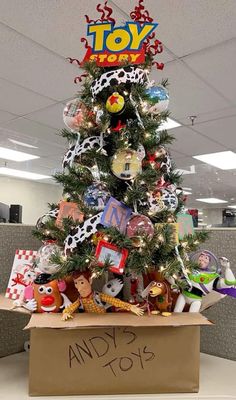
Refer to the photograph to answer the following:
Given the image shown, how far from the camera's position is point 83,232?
2.90 feet

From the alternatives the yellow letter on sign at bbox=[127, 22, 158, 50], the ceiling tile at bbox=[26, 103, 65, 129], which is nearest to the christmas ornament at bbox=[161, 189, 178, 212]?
the yellow letter on sign at bbox=[127, 22, 158, 50]

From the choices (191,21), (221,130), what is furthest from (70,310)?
(221,130)

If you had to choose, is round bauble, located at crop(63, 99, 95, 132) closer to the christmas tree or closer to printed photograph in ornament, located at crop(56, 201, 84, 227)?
the christmas tree

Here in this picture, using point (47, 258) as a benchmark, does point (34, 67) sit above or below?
above

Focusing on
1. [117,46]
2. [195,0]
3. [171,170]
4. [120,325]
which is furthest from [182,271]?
[195,0]

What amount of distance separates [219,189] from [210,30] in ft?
20.3

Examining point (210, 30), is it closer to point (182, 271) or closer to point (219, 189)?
point (182, 271)

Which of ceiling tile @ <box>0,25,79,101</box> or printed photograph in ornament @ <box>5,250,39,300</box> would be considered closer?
printed photograph in ornament @ <box>5,250,39,300</box>

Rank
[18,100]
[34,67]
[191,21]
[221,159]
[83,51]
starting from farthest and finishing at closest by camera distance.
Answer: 1. [221,159]
2. [18,100]
3. [34,67]
4. [83,51]
5. [191,21]

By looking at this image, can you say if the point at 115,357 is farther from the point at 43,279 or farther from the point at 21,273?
the point at 21,273

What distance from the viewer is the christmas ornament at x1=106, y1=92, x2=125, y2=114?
93cm

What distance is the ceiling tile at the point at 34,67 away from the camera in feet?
7.06

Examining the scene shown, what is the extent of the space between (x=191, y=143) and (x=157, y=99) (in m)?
3.45

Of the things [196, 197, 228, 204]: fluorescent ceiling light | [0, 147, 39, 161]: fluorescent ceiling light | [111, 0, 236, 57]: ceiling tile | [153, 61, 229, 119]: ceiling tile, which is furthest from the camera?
[196, 197, 228, 204]: fluorescent ceiling light
